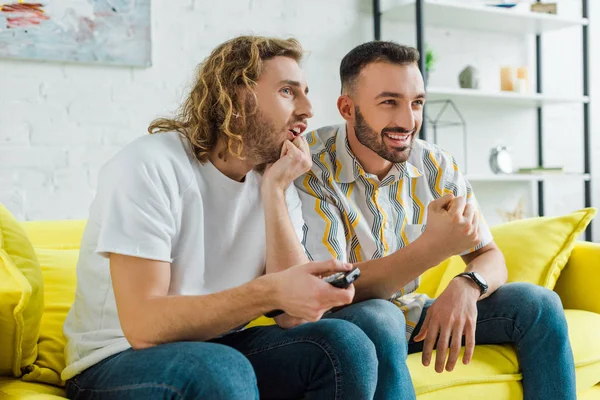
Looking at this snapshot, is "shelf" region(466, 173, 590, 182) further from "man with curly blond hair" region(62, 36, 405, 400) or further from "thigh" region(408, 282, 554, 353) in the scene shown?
"man with curly blond hair" region(62, 36, 405, 400)

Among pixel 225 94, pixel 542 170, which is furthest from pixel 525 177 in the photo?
pixel 225 94

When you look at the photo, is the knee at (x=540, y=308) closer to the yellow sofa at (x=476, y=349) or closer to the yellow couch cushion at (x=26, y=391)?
the yellow sofa at (x=476, y=349)

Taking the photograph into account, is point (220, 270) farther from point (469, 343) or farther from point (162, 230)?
point (469, 343)

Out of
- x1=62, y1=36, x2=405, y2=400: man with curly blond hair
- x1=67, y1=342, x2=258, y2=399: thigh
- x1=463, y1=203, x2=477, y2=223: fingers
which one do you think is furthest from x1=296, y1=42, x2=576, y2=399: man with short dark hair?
x1=67, y1=342, x2=258, y2=399: thigh

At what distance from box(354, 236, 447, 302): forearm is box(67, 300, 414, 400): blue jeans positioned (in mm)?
75

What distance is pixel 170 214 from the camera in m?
1.28

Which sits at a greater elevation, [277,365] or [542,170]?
[542,170]

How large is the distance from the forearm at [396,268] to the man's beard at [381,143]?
0.27 metres

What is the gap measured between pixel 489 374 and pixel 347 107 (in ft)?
2.46

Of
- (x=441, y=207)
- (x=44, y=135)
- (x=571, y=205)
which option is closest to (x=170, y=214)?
(x=441, y=207)

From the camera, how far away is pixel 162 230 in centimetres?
124

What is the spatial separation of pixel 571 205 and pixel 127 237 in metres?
2.98

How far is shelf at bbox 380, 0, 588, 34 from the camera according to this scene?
295cm

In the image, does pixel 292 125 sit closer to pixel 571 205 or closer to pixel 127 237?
pixel 127 237
